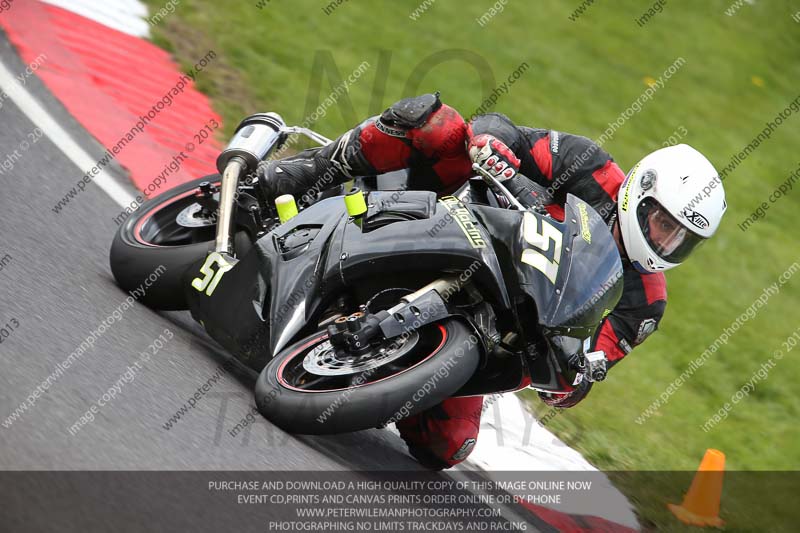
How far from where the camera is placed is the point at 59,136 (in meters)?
6.75

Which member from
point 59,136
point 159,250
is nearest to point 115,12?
point 59,136

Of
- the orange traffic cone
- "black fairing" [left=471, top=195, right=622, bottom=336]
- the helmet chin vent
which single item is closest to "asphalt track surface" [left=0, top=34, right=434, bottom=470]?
"black fairing" [left=471, top=195, right=622, bottom=336]

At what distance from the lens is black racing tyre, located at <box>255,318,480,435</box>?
12.1 feet

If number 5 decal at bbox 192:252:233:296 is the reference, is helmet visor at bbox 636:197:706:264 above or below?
above

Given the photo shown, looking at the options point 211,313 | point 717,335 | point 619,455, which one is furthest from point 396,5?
point 211,313

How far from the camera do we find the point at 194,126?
7887 millimetres

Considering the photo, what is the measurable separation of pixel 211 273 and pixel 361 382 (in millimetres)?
1280

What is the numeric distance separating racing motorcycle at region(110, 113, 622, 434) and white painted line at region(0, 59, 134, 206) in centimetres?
219

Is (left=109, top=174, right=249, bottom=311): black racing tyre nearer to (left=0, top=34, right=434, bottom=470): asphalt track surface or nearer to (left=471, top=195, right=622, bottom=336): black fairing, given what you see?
(left=0, top=34, right=434, bottom=470): asphalt track surface

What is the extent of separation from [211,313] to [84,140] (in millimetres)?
2699

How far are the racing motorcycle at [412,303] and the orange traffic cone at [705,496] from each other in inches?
75.3

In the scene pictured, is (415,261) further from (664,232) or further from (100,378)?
(100,378)

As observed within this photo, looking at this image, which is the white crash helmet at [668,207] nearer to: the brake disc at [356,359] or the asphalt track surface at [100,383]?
the brake disc at [356,359]

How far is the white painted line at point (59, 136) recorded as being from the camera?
6500 millimetres
